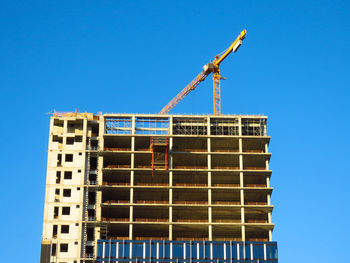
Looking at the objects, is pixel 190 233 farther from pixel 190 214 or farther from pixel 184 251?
pixel 184 251

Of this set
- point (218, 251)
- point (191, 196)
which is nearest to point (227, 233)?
point (218, 251)

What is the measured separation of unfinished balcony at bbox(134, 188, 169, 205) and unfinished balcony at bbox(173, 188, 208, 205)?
262 centimetres

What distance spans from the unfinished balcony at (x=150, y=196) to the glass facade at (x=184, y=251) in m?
12.0

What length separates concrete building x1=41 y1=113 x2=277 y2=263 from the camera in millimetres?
188125

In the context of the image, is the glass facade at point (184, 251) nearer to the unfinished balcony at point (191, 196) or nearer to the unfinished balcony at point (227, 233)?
the unfinished balcony at point (227, 233)

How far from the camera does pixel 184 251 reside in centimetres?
18838

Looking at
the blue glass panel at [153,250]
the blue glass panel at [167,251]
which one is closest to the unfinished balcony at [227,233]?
the blue glass panel at [167,251]

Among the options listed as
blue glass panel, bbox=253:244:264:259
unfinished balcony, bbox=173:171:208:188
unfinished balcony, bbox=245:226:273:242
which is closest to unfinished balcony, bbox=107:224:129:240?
unfinished balcony, bbox=173:171:208:188

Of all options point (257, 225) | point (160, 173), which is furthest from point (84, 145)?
point (257, 225)

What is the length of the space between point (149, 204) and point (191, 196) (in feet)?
43.6

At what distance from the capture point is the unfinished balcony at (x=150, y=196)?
639 feet

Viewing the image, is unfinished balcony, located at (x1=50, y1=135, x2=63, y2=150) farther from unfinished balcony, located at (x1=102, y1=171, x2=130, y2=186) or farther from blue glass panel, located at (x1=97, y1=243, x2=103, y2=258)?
blue glass panel, located at (x1=97, y1=243, x2=103, y2=258)

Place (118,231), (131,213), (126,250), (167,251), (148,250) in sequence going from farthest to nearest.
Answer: (118,231) < (131,213) < (167,251) < (148,250) < (126,250)

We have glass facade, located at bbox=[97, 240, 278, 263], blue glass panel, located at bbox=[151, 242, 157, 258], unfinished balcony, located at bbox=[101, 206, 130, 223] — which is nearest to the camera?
glass facade, located at bbox=[97, 240, 278, 263]
